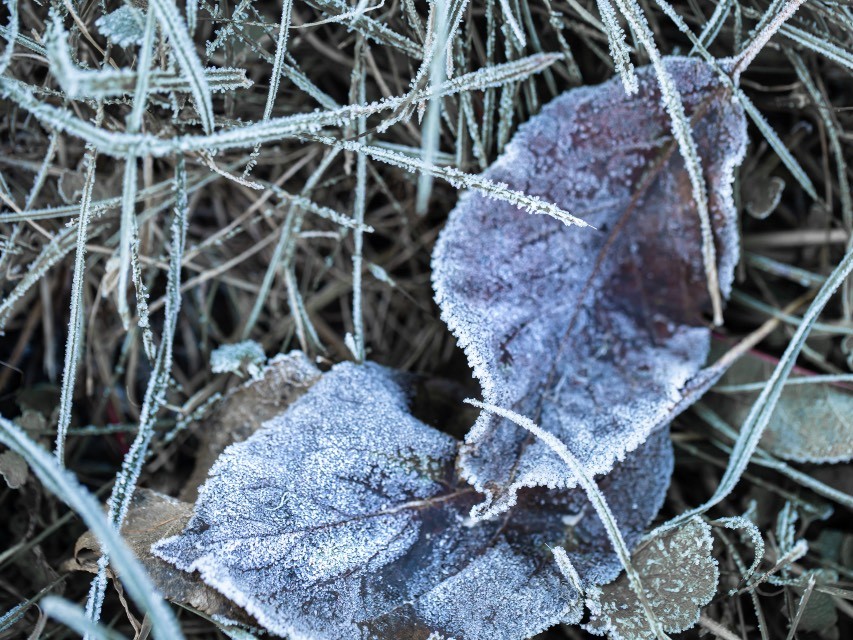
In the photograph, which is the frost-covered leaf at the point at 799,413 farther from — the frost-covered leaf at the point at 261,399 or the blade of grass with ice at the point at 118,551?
the blade of grass with ice at the point at 118,551

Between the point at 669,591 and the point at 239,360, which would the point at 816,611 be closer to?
the point at 669,591

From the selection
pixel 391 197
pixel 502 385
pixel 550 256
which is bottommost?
pixel 502 385

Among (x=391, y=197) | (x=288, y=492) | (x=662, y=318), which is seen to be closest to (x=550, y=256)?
(x=662, y=318)

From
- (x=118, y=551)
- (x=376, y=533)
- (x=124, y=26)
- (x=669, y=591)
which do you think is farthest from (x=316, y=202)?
(x=669, y=591)

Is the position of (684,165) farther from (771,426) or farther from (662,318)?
(771,426)

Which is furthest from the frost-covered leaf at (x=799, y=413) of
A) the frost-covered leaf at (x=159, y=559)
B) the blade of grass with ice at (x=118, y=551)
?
the blade of grass with ice at (x=118, y=551)

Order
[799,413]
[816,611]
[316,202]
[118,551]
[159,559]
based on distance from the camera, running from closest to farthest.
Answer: [118,551] → [159,559] → [816,611] → [799,413] → [316,202]
